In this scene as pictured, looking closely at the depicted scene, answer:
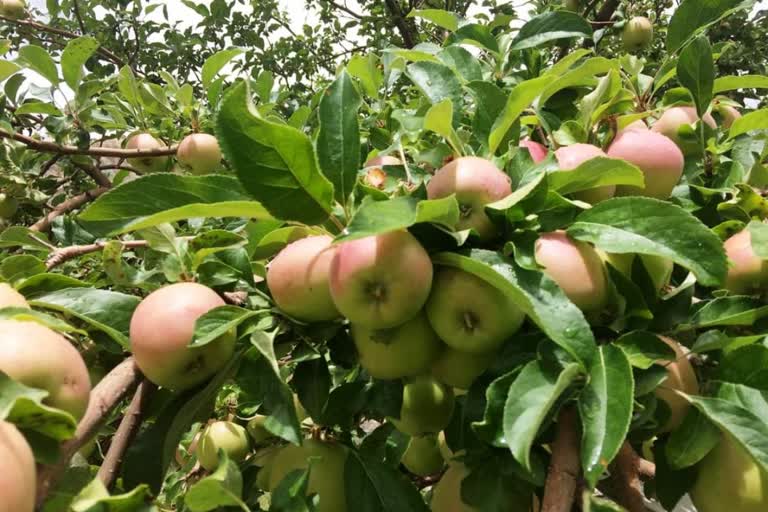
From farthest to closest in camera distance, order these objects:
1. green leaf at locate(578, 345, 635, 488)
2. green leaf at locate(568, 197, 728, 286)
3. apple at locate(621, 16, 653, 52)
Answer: apple at locate(621, 16, 653, 52) → green leaf at locate(568, 197, 728, 286) → green leaf at locate(578, 345, 635, 488)

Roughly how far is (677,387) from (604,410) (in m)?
0.22

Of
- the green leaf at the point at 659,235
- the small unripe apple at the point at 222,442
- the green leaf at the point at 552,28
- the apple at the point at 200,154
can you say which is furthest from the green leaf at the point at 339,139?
the apple at the point at 200,154

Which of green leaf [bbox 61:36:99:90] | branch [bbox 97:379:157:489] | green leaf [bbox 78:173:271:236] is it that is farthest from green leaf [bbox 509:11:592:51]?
green leaf [bbox 61:36:99:90]

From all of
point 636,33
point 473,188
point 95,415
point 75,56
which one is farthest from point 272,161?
point 636,33

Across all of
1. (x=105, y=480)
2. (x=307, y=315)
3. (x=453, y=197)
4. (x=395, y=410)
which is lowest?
(x=395, y=410)

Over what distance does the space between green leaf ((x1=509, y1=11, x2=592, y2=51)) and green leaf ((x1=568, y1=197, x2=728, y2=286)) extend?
2.00ft

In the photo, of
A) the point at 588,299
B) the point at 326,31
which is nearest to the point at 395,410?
the point at 588,299

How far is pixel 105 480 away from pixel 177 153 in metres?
1.38

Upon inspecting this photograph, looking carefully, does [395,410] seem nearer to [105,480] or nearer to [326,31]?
[105,480]

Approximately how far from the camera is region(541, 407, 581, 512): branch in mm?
575

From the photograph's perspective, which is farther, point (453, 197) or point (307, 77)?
point (307, 77)

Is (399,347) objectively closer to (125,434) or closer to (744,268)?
(125,434)

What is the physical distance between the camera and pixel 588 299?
72cm

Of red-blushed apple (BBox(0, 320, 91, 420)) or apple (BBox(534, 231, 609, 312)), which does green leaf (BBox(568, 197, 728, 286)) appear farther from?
red-blushed apple (BBox(0, 320, 91, 420))
